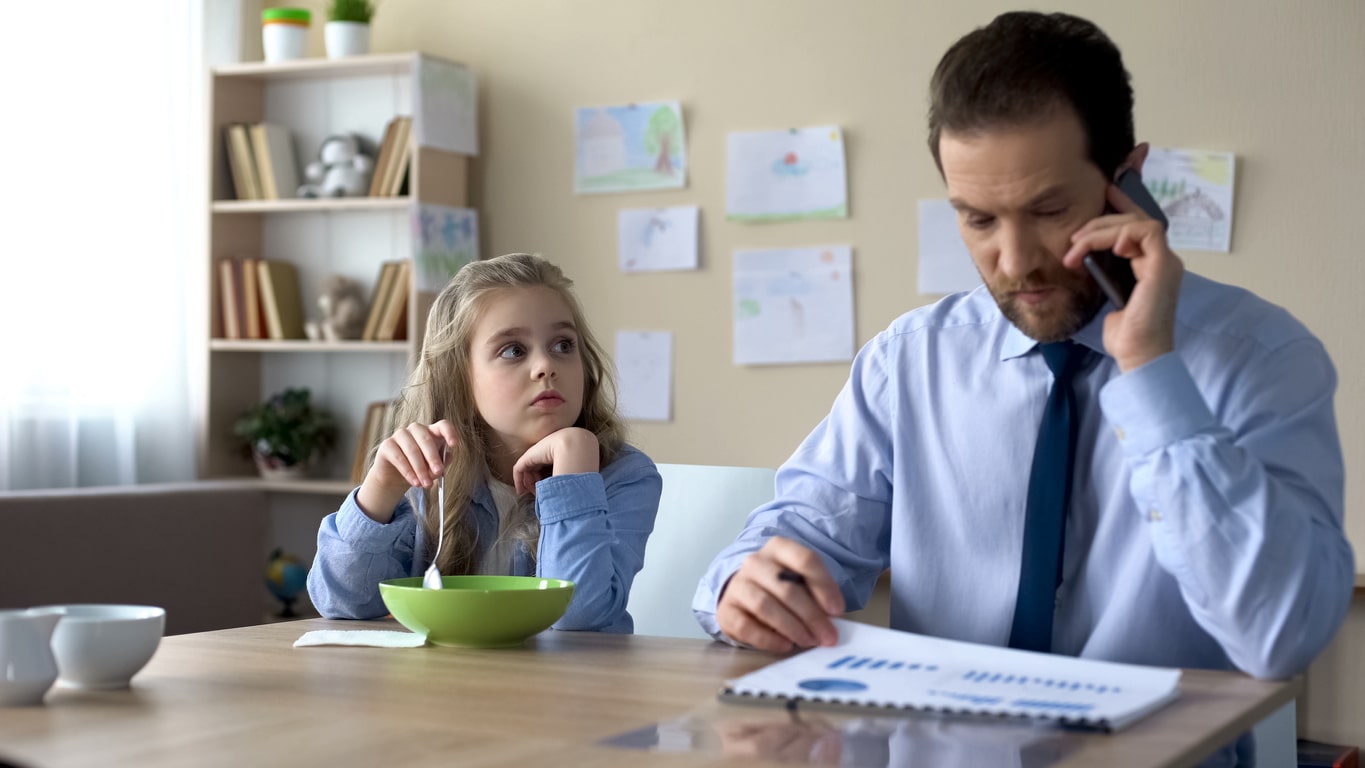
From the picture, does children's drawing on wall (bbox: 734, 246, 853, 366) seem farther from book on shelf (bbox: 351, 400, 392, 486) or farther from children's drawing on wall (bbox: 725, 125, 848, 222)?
book on shelf (bbox: 351, 400, 392, 486)

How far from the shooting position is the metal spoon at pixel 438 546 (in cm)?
140

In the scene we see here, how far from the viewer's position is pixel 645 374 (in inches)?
149

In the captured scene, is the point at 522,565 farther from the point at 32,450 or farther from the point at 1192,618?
the point at 32,450

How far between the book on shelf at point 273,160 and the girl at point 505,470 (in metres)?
2.18

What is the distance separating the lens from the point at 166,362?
409 centimetres

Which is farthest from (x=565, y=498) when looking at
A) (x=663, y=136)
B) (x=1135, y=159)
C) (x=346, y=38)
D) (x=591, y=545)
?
(x=346, y=38)

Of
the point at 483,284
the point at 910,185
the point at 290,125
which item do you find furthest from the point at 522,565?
the point at 290,125

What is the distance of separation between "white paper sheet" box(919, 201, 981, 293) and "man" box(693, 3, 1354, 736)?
74.5 inches

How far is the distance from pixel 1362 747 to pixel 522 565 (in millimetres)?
2128

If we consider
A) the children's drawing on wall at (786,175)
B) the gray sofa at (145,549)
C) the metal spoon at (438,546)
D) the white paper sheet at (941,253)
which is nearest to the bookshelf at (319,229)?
the gray sofa at (145,549)

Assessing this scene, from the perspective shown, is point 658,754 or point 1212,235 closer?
point 658,754

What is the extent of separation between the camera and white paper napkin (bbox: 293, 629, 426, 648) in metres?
1.29

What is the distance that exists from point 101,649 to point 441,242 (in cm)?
287

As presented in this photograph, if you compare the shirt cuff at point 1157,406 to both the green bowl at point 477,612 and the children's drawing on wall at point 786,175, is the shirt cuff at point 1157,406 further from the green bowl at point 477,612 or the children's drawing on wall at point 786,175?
the children's drawing on wall at point 786,175
